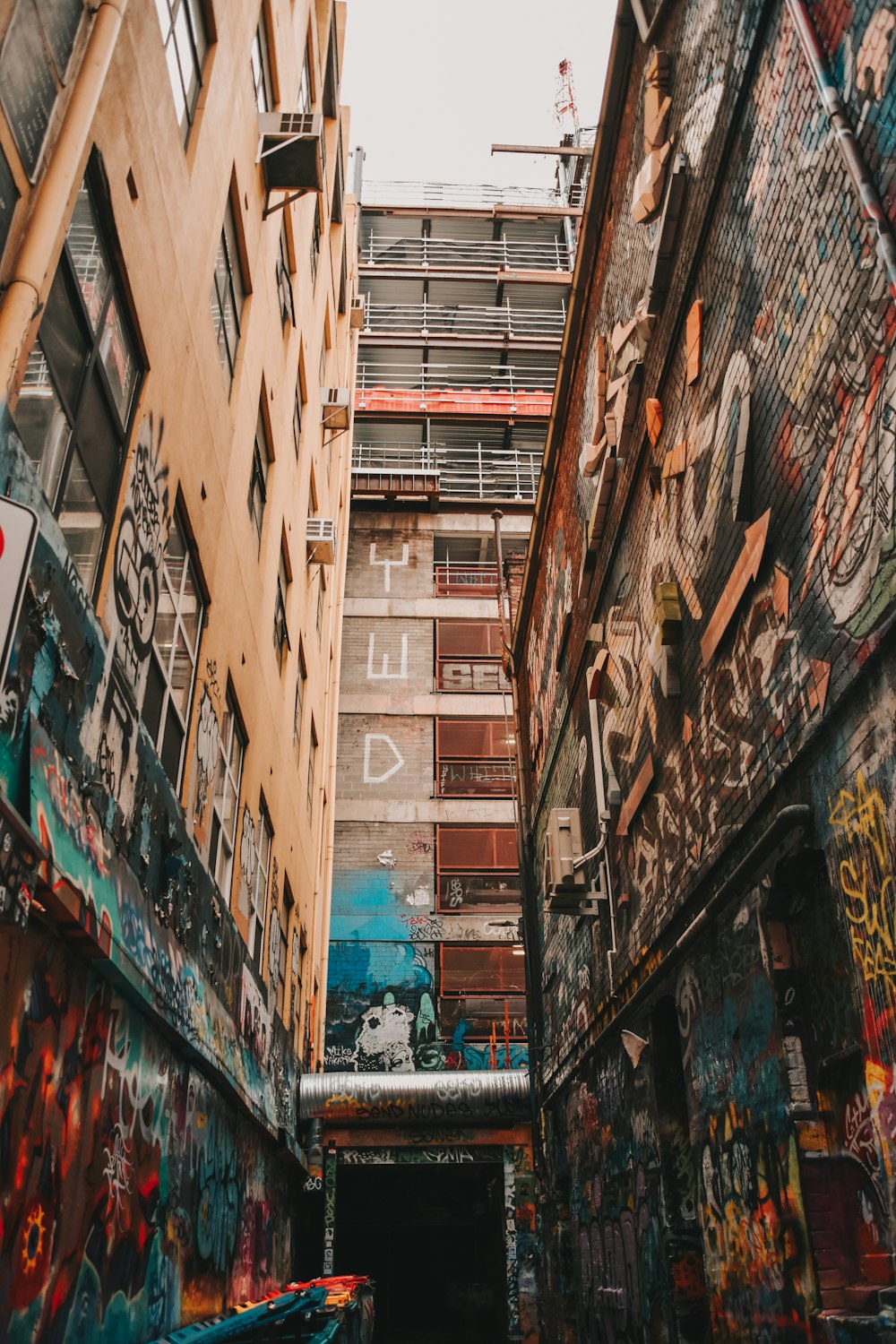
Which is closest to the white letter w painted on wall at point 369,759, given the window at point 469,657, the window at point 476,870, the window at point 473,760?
the window at point 473,760

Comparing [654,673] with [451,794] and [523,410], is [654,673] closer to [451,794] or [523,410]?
[451,794]

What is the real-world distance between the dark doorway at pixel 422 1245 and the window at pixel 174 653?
58.5 ft

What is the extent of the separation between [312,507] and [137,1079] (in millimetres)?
13275

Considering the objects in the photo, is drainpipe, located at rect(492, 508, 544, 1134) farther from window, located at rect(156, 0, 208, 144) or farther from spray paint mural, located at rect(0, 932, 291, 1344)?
window, located at rect(156, 0, 208, 144)

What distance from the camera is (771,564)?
234 inches

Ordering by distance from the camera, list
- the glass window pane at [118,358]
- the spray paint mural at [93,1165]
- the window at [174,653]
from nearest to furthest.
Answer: the spray paint mural at [93,1165] → the glass window pane at [118,358] → the window at [174,653]

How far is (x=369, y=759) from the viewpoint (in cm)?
2902

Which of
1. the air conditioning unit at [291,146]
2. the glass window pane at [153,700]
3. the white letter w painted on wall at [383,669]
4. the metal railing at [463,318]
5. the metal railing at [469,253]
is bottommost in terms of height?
the glass window pane at [153,700]

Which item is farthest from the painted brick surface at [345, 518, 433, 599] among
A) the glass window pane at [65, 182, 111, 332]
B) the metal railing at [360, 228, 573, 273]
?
the glass window pane at [65, 182, 111, 332]

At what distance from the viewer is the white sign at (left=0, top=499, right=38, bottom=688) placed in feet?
7.18

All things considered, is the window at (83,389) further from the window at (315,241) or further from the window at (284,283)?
the window at (315,241)

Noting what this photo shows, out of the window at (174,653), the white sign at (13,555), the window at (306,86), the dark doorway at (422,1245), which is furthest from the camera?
the dark doorway at (422,1245)

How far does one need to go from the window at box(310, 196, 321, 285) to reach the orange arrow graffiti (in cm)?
1274

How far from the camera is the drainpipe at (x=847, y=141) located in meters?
4.41
